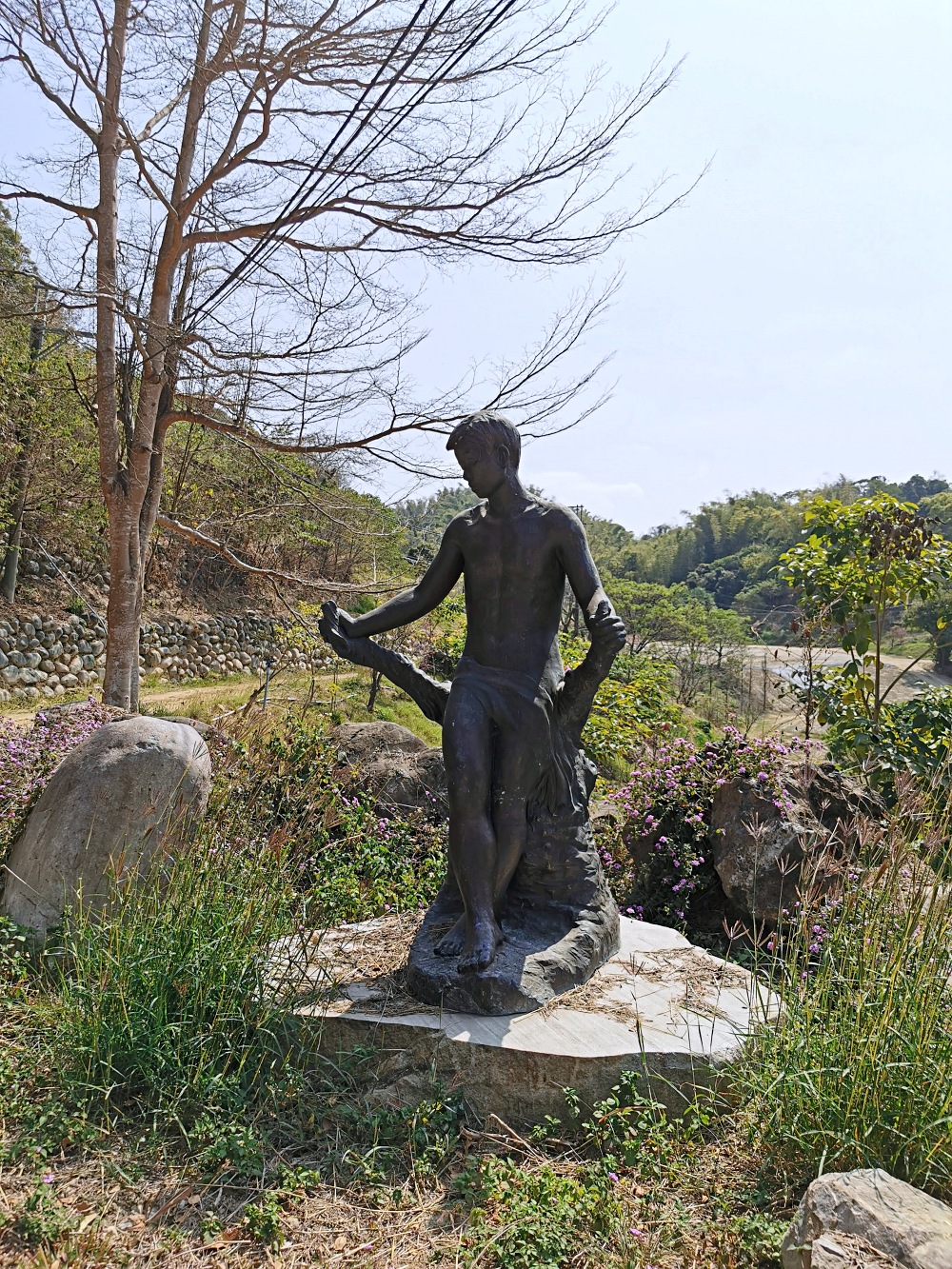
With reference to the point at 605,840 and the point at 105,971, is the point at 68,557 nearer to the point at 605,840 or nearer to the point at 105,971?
the point at 605,840

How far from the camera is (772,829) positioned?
4.23 meters

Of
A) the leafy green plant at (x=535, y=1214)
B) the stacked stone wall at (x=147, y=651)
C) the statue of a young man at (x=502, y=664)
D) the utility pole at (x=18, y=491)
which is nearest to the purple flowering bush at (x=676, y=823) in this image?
the statue of a young man at (x=502, y=664)

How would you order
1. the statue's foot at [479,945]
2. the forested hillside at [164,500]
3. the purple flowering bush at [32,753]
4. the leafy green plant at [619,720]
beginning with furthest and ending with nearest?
the forested hillside at [164,500]
the leafy green plant at [619,720]
the purple flowering bush at [32,753]
the statue's foot at [479,945]

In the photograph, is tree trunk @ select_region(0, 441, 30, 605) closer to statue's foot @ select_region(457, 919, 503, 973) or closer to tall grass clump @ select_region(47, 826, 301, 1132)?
tall grass clump @ select_region(47, 826, 301, 1132)

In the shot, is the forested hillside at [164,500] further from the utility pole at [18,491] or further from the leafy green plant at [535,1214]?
the leafy green plant at [535,1214]

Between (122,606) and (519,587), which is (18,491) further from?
(519,587)

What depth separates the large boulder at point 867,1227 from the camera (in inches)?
65.7

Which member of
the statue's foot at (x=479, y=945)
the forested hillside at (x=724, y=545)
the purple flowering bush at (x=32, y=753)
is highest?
the forested hillside at (x=724, y=545)

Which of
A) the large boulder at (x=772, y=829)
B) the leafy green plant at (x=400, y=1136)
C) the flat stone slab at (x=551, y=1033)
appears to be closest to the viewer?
the leafy green plant at (x=400, y=1136)

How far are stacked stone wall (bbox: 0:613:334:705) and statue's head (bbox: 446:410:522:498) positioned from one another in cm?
566

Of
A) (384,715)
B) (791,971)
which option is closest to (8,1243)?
(791,971)

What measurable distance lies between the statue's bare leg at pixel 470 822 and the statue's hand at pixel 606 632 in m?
0.54

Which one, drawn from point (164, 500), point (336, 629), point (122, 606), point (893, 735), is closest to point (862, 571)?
point (893, 735)

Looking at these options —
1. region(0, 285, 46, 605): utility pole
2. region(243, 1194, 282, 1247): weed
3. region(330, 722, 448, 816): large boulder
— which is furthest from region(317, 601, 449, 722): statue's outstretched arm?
region(0, 285, 46, 605): utility pole
